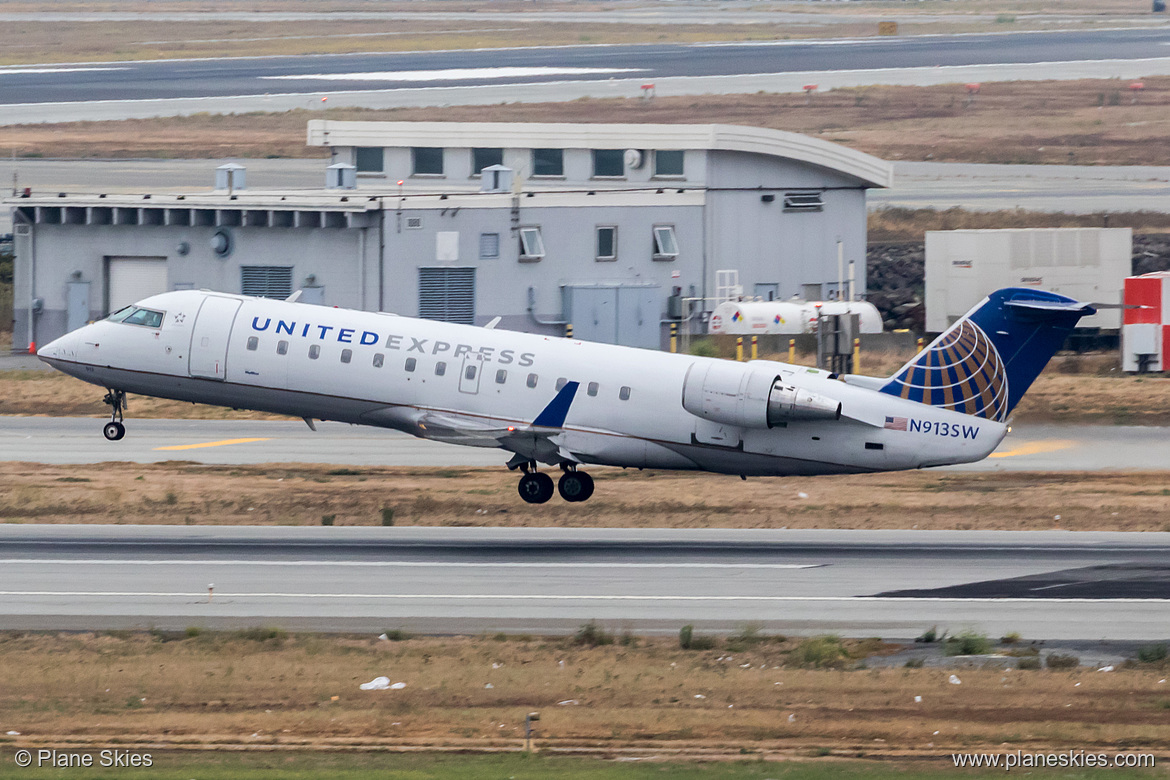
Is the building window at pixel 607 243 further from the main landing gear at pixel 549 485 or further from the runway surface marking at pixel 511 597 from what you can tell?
the runway surface marking at pixel 511 597

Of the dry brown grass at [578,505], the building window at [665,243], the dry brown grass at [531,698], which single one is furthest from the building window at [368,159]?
the dry brown grass at [531,698]

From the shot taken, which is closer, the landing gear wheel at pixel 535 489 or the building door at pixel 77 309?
the landing gear wheel at pixel 535 489

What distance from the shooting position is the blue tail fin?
93.1 ft

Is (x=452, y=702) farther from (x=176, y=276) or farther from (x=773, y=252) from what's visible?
(x=773, y=252)

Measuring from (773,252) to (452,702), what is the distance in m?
43.3

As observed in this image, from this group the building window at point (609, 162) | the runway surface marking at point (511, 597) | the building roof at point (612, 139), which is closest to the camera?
the runway surface marking at point (511, 597)

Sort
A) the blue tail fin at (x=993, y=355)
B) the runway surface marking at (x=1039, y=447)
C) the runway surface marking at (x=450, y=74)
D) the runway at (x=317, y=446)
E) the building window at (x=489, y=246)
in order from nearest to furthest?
the blue tail fin at (x=993, y=355) < the runway at (x=317, y=446) < the runway surface marking at (x=1039, y=447) < the building window at (x=489, y=246) < the runway surface marking at (x=450, y=74)

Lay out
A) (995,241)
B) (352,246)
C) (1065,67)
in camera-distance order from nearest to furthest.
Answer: (352,246) < (995,241) < (1065,67)

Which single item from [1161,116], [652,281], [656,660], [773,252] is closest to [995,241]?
[773,252]

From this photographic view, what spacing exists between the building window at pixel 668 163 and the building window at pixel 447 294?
31.6ft

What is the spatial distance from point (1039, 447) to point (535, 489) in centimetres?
1619

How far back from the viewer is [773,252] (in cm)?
5906

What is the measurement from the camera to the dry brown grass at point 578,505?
3102 centimetres

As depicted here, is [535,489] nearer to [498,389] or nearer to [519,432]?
[519,432]
